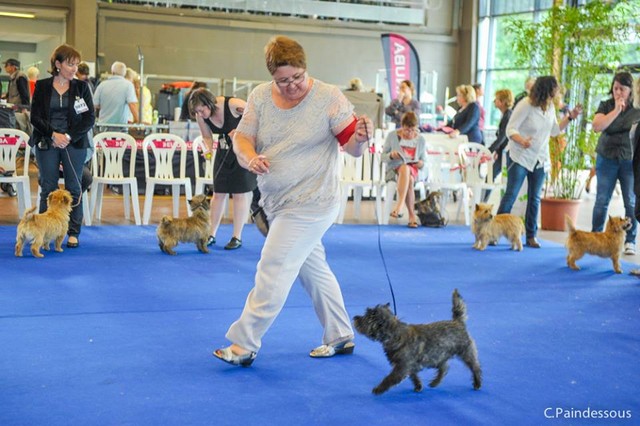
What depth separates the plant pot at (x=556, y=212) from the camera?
8.49 meters

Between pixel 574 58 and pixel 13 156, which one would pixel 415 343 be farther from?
pixel 574 58

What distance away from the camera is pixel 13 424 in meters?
2.70

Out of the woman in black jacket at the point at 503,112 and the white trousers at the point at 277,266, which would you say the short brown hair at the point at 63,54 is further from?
the woman in black jacket at the point at 503,112

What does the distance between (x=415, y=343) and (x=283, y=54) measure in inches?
46.0

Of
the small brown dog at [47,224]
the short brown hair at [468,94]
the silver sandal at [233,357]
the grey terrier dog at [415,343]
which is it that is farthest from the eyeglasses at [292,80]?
the short brown hair at [468,94]

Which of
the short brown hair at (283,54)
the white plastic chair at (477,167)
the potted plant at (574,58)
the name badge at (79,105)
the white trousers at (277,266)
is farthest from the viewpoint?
the white plastic chair at (477,167)

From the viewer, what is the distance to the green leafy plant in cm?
812

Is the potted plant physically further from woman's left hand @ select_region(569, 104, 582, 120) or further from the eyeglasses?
the eyeglasses

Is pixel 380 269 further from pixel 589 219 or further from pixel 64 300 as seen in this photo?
pixel 589 219

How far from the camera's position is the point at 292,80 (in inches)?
124

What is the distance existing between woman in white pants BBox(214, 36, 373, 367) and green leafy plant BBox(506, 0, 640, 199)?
5486 mm

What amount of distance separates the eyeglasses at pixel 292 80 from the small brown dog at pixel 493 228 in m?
4.24

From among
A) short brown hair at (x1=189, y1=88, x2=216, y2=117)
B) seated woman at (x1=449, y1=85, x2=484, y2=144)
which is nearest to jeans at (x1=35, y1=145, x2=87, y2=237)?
short brown hair at (x1=189, y1=88, x2=216, y2=117)

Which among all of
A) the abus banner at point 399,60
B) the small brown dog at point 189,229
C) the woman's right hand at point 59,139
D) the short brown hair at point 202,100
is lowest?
the small brown dog at point 189,229
